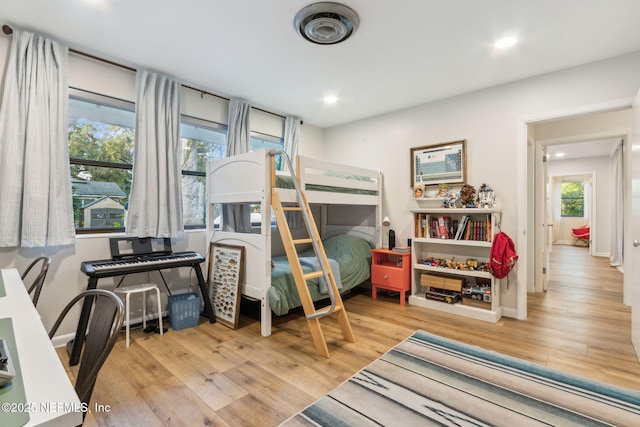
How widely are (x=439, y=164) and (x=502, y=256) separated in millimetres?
1239

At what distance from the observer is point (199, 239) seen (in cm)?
338

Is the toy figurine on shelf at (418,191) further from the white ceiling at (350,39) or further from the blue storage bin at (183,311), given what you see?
the blue storage bin at (183,311)

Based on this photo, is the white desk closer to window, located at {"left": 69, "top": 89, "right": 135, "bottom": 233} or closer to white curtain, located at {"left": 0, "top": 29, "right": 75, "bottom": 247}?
white curtain, located at {"left": 0, "top": 29, "right": 75, "bottom": 247}

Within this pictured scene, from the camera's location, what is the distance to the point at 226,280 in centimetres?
303

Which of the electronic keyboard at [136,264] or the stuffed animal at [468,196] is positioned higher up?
the stuffed animal at [468,196]

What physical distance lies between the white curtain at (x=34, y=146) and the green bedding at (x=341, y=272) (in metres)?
1.72

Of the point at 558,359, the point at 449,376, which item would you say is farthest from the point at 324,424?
the point at 558,359

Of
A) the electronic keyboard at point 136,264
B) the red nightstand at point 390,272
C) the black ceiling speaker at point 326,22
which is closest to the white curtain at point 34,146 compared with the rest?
the electronic keyboard at point 136,264

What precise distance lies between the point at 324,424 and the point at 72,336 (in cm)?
233

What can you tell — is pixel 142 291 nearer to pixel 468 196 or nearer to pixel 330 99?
pixel 330 99

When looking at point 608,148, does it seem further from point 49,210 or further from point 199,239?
point 49,210

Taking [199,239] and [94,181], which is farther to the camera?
[199,239]

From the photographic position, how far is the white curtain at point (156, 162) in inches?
111

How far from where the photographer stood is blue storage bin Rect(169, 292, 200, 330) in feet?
9.26
